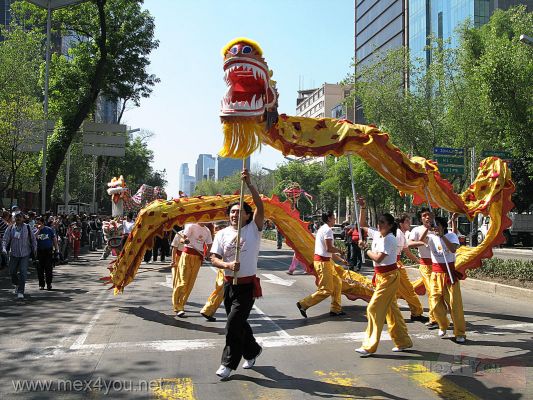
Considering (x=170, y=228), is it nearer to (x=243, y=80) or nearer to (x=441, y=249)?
(x=243, y=80)

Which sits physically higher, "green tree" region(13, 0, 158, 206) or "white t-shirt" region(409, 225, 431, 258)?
"green tree" region(13, 0, 158, 206)

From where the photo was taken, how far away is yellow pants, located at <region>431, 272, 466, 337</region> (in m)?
7.10

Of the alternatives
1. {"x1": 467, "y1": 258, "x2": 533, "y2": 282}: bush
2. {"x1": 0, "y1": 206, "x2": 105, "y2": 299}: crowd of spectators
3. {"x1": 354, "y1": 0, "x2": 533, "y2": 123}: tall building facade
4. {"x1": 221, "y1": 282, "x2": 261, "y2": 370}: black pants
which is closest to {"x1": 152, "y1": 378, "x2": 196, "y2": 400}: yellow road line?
{"x1": 221, "y1": 282, "x2": 261, "y2": 370}: black pants

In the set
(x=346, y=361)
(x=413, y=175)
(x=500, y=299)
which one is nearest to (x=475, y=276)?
(x=500, y=299)

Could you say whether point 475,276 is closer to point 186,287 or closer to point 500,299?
point 500,299

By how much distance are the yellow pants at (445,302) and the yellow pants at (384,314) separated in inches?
35.5

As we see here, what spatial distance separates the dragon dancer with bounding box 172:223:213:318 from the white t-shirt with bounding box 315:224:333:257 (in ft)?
6.51

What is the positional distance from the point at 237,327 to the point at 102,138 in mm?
23110

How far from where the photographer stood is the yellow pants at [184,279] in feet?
29.7

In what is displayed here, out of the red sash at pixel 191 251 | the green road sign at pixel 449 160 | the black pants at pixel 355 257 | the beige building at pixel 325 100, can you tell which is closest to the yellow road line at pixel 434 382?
the red sash at pixel 191 251

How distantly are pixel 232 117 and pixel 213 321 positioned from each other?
12.3ft

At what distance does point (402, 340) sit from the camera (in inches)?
259

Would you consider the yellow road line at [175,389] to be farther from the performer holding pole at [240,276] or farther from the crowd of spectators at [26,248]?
the crowd of spectators at [26,248]

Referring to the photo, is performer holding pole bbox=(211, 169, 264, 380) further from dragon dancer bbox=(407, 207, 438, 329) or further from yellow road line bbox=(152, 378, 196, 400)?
dragon dancer bbox=(407, 207, 438, 329)
